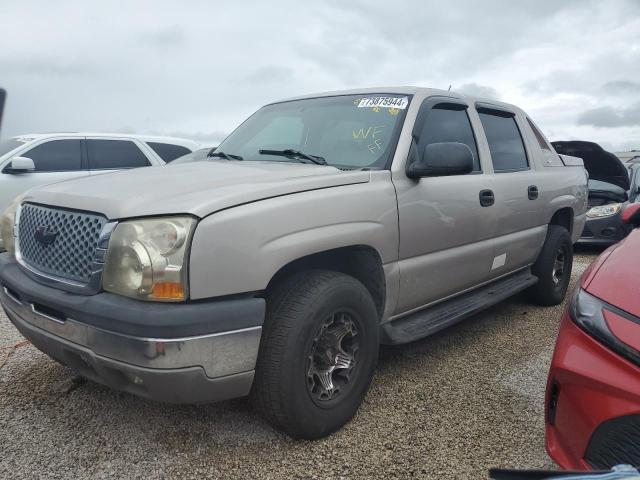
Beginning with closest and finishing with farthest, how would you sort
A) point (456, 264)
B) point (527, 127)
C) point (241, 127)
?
point (456, 264)
point (241, 127)
point (527, 127)

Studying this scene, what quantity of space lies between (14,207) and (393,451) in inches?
91.6

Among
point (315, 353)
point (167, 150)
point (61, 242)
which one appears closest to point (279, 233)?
point (315, 353)

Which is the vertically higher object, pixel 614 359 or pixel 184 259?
pixel 184 259

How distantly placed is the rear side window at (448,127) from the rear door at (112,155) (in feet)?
17.4

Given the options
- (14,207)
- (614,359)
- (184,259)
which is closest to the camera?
(614,359)

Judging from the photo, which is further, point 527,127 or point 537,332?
point 527,127

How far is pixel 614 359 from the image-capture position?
169 cm

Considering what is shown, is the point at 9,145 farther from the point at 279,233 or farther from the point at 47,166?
the point at 279,233

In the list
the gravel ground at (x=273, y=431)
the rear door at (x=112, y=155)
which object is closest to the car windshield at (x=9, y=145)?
the rear door at (x=112, y=155)

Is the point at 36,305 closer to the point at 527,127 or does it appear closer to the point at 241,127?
the point at 241,127

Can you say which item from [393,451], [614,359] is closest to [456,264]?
[393,451]

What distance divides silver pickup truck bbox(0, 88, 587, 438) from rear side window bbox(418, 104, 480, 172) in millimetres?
14

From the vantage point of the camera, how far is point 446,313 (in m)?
3.26

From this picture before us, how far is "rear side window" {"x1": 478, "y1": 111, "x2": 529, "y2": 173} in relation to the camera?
12.7ft
